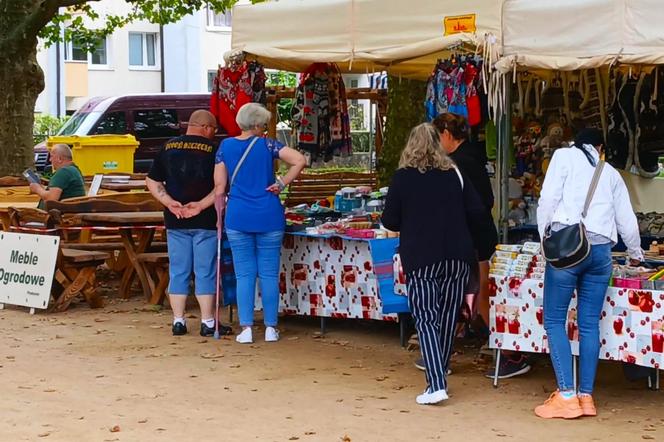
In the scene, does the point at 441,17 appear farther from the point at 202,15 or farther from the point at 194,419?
the point at 202,15

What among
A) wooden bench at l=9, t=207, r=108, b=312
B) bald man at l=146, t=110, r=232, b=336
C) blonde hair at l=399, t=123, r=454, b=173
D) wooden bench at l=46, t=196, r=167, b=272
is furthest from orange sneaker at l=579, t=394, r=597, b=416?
wooden bench at l=46, t=196, r=167, b=272

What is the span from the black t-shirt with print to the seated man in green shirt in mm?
2250

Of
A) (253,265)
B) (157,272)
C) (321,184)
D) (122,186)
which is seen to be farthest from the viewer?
(321,184)

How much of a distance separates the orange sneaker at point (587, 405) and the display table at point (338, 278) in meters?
1.82

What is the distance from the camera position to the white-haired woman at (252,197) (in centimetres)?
845

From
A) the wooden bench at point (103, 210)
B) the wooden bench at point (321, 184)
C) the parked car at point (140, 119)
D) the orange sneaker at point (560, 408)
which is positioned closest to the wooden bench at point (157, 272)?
the wooden bench at point (103, 210)

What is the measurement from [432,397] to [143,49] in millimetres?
35303

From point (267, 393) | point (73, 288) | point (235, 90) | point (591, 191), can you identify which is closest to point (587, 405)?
point (591, 191)

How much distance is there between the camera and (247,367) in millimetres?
7895

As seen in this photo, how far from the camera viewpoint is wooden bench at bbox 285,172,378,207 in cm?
1397

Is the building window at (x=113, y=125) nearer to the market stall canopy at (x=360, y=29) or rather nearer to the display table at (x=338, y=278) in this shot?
the market stall canopy at (x=360, y=29)

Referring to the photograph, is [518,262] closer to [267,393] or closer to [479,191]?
[479,191]

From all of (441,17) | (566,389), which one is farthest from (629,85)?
(566,389)

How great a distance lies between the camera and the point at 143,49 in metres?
40.7
